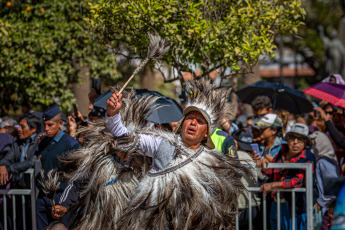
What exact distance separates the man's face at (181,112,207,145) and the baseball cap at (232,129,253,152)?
1995 millimetres

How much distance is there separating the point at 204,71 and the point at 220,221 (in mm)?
2683

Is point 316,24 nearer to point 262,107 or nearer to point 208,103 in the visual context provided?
point 262,107

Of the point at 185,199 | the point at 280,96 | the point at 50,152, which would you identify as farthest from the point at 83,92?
the point at 185,199

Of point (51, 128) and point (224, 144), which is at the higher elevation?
point (51, 128)

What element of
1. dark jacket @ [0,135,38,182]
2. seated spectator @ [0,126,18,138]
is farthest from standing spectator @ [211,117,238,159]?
seated spectator @ [0,126,18,138]

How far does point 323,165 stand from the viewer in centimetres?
570

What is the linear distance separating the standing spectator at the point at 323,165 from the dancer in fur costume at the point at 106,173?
2.36 m

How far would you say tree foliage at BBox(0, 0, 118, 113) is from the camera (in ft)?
26.2

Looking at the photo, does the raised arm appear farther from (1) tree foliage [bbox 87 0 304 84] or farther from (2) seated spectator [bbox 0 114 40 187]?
(2) seated spectator [bbox 0 114 40 187]

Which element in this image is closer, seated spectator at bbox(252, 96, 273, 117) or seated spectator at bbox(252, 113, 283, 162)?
seated spectator at bbox(252, 113, 283, 162)

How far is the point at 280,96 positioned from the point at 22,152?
179 inches

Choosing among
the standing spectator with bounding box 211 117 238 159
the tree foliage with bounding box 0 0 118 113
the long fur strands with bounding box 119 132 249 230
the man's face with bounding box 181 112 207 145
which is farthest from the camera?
the tree foliage with bounding box 0 0 118 113

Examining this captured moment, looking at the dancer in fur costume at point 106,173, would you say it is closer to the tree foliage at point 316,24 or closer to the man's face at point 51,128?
the man's face at point 51,128

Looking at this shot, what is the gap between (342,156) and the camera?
6438mm
